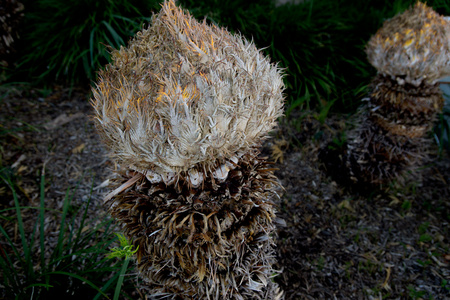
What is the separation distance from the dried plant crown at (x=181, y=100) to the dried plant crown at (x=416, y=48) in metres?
1.32

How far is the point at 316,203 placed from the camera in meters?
2.50

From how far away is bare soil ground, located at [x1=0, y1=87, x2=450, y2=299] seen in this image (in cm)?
201

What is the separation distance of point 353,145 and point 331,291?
4.19 feet

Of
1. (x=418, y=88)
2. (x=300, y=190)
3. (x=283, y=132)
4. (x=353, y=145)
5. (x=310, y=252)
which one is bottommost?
(x=310, y=252)

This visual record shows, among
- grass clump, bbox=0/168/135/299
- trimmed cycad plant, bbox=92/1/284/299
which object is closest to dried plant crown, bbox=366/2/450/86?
trimmed cycad plant, bbox=92/1/284/299

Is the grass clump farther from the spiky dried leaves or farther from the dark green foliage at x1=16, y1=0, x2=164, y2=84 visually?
the dark green foliage at x1=16, y1=0, x2=164, y2=84

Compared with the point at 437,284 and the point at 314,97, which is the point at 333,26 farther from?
the point at 437,284

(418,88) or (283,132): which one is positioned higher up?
(418,88)

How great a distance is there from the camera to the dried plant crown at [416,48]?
5.95ft

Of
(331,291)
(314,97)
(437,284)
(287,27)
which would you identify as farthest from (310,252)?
(287,27)

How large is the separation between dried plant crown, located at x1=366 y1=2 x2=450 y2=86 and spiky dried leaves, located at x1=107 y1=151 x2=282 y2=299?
142 cm

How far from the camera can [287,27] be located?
317 cm

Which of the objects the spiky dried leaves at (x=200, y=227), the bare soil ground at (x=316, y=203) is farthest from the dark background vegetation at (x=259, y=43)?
the spiky dried leaves at (x=200, y=227)

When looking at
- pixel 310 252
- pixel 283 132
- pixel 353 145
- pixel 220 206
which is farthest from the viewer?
pixel 283 132
